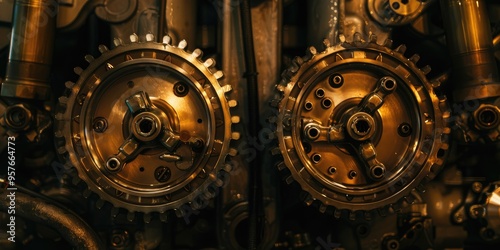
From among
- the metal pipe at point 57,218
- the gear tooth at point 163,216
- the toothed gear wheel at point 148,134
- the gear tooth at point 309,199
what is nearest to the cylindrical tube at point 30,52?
the toothed gear wheel at point 148,134

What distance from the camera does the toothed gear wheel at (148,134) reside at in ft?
3.07

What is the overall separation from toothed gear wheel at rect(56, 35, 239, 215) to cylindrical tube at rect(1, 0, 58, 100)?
9cm

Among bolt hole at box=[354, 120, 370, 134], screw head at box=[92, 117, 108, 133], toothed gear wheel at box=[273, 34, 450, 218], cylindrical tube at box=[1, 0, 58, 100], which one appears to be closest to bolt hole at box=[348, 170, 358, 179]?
toothed gear wheel at box=[273, 34, 450, 218]

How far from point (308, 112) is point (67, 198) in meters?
0.71

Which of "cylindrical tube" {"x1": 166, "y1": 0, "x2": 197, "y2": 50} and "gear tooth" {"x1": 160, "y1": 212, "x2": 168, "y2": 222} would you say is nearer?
"gear tooth" {"x1": 160, "y1": 212, "x2": 168, "y2": 222}

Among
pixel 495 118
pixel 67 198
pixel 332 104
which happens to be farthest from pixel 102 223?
pixel 495 118

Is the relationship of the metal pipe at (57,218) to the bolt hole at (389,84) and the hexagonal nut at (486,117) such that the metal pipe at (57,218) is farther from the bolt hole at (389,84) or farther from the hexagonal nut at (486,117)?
the hexagonal nut at (486,117)

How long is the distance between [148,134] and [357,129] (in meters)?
0.48

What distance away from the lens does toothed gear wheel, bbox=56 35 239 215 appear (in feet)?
3.07

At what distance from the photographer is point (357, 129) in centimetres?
93

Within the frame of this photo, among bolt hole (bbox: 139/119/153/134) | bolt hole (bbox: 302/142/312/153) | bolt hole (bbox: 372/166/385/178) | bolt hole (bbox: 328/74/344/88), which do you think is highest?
bolt hole (bbox: 328/74/344/88)

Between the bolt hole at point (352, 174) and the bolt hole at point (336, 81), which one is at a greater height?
the bolt hole at point (336, 81)

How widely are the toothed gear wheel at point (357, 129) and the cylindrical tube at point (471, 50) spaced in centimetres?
11

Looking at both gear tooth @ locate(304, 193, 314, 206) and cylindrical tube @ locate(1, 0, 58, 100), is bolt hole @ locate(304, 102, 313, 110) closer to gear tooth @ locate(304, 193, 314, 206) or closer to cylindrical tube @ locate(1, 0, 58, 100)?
gear tooth @ locate(304, 193, 314, 206)
